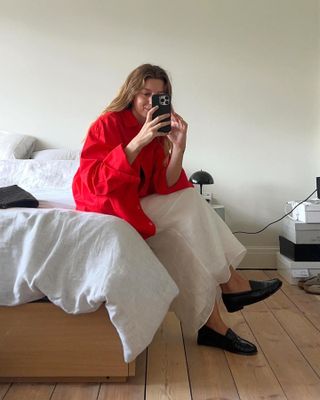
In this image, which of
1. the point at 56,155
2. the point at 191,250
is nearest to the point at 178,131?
the point at 191,250

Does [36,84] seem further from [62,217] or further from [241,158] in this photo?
[62,217]

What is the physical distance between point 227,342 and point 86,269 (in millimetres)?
587

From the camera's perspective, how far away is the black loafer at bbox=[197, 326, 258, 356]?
140 centimetres

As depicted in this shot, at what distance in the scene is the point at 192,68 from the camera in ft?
8.78

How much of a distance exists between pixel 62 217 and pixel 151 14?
193 cm

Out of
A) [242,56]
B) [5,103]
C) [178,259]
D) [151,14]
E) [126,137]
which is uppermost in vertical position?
[151,14]

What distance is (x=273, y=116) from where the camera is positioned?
269 centimetres

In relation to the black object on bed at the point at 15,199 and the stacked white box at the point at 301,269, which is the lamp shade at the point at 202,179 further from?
the black object on bed at the point at 15,199

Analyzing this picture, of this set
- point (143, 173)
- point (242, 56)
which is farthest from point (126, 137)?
point (242, 56)

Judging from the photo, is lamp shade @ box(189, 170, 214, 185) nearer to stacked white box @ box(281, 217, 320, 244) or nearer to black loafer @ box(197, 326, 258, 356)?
stacked white box @ box(281, 217, 320, 244)

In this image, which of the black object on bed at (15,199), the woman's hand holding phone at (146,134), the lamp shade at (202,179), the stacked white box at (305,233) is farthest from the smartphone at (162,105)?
the stacked white box at (305,233)

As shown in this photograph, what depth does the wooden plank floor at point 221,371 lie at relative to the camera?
1.14 meters

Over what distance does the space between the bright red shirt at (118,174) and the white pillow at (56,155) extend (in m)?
1.00

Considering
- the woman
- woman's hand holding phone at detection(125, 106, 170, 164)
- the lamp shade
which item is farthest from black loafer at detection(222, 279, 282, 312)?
the lamp shade
